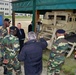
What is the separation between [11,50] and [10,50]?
0.03m

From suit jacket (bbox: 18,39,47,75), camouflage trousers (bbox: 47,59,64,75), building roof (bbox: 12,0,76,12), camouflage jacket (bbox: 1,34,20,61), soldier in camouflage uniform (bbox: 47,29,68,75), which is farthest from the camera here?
building roof (bbox: 12,0,76,12)

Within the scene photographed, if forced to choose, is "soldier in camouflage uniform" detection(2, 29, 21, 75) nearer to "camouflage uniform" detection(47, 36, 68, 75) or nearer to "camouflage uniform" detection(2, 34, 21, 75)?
Answer: "camouflage uniform" detection(2, 34, 21, 75)

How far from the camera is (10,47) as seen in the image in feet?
17.6

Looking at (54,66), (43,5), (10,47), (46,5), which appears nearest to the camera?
(54,66)

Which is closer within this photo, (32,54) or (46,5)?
(32,54)

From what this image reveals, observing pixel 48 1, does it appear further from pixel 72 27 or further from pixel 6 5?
pixel 6 5

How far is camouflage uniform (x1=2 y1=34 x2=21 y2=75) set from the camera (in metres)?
5.32

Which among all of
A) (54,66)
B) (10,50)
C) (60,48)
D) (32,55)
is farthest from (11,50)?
(60,48)

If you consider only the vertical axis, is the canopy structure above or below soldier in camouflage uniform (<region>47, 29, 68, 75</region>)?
above

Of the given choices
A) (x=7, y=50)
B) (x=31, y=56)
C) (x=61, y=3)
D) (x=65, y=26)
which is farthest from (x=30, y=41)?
(x=65, y=26)

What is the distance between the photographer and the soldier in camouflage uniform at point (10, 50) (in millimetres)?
5321

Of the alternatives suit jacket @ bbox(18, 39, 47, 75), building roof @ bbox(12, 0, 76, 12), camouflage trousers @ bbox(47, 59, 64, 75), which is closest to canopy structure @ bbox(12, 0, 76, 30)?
building roof @ bbox(12, 0, 76, 12)

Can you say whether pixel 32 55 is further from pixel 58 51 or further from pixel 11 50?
pixel 11 50

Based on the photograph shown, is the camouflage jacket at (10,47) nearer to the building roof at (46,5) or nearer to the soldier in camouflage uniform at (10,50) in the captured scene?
the soldier in camouflage uniform at (10,50)
